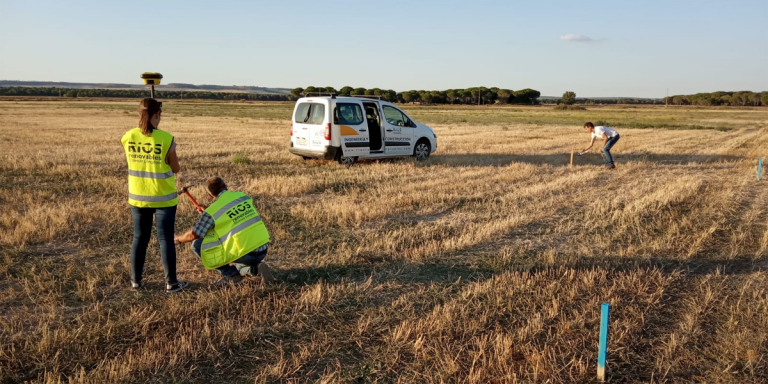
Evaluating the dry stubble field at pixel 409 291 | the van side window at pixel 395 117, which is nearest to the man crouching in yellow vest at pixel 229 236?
the dry stubble field at pixel 409 291

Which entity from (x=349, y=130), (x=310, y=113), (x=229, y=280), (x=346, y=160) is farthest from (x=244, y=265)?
(x=310, y=113)

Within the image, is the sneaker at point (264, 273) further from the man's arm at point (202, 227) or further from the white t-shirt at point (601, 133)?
the white t-shirt at point (601, 133)

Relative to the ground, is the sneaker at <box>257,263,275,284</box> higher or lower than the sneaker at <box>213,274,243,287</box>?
higher

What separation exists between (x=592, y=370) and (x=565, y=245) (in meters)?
3.33

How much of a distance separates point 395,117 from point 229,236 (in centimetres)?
1058

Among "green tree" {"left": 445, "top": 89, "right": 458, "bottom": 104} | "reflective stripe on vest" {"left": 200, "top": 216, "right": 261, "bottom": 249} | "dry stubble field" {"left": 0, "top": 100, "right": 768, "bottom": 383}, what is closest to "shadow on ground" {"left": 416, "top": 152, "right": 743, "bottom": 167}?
"dry stubble field" {"left": 0, "top": 100, "right": 768, "bottom": 383}

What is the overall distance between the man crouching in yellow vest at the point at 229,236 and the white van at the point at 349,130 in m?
8.49

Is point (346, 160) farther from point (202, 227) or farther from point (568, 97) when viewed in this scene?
point (568, 97)

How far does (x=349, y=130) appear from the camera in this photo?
45.0 ft

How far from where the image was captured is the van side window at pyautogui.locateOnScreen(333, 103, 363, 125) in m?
13.5

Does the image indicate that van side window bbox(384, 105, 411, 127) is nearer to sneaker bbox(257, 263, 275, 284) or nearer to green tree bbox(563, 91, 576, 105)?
sneaker bbox(257, 263, 275, 284)

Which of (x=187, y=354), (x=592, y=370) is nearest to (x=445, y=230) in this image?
(x=592, y=370)

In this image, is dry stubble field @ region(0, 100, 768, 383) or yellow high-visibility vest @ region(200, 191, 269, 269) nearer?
dry stubble field @ region(0, 100, 768, 383)

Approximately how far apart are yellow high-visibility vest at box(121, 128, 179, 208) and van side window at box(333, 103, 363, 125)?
888 cm
